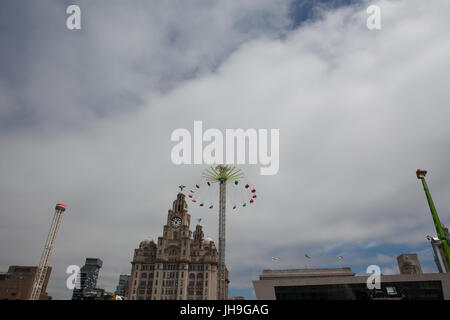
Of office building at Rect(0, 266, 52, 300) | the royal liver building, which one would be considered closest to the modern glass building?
the royal liver building

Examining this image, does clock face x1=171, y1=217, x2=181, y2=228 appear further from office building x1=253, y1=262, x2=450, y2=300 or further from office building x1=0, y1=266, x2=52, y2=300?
office building x1=0, y1=266, x2=52, y2=300

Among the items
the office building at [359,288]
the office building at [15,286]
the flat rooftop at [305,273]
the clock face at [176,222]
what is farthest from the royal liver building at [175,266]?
the office building at [15,286]

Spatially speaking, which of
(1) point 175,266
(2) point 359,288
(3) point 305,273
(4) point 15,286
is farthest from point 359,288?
(4) point 15,286

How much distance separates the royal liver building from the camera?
131m

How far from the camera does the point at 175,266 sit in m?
137

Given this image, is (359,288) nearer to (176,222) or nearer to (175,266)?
(175,266)

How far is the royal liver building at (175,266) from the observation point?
431 feet

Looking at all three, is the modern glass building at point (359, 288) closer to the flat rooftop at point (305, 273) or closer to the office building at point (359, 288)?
the office building at point (359, 288)

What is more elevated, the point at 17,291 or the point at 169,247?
the point at 169,247

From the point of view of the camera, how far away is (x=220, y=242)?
101 metres
